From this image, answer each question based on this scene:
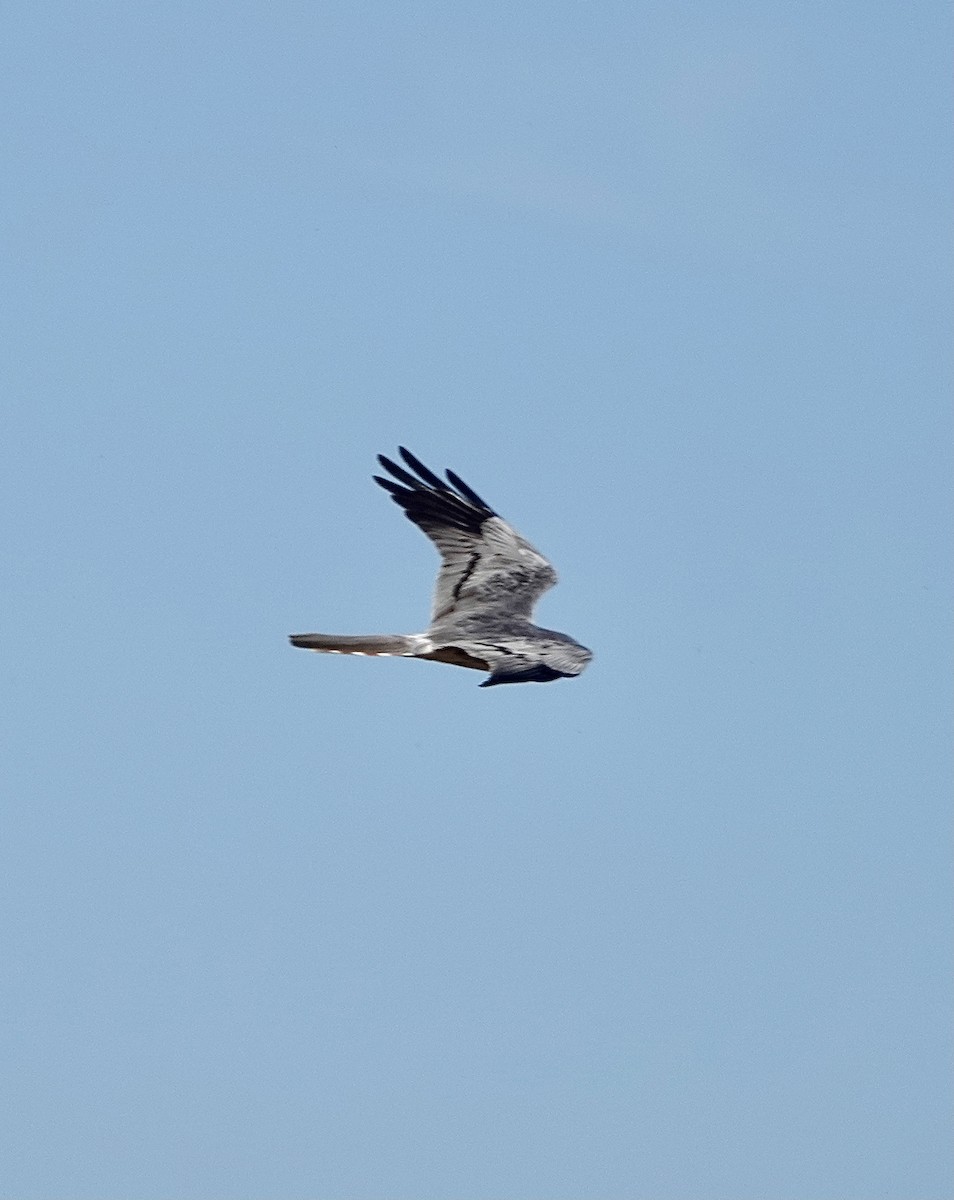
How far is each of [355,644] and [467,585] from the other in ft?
5.44

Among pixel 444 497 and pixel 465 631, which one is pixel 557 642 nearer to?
pixel 465 631

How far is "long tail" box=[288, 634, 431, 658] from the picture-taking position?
25312mm

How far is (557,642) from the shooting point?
2388cm

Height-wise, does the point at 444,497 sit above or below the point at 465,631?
above

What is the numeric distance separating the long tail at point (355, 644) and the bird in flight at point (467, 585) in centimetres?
1

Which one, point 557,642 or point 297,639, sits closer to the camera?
point 557,642

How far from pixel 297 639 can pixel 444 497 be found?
2.64 m

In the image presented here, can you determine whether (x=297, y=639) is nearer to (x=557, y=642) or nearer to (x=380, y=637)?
(x=380, y=637)

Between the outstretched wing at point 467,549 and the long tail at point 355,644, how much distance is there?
29.9 inches

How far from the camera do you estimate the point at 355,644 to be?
25.4 metres

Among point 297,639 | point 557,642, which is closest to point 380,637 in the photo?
point 297,639

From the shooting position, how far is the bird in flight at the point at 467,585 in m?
25.1

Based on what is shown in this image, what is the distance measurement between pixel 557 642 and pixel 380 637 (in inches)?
94.3

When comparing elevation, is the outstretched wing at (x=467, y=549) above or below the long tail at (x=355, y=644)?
above
